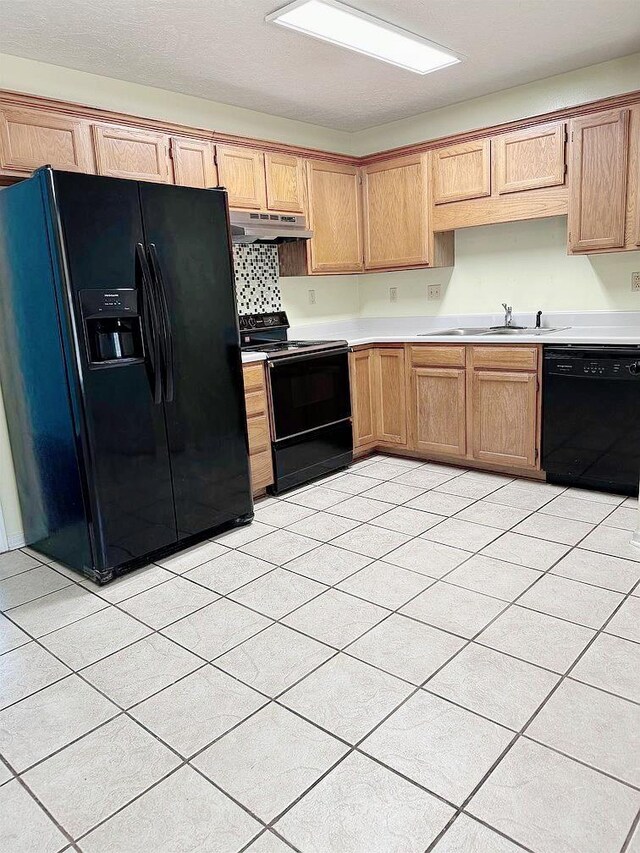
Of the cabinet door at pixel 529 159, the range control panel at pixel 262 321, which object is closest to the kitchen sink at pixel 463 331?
the cabinet door at pixel 529 159

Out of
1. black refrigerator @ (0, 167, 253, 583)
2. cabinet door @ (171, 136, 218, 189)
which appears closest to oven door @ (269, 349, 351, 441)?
black refrigerator @ (0, 167, 253, 583)

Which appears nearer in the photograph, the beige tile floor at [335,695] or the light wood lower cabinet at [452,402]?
the beige tile floor at [335,695]

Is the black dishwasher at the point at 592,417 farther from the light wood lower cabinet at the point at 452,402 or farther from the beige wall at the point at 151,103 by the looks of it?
the beige wall at the point at 151,103

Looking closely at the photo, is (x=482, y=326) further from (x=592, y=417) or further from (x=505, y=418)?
(x=592, y=417)

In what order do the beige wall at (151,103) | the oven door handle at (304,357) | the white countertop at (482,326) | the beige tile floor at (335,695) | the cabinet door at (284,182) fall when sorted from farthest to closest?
the cabinet door at (284,182) < the oven door handle at (304,357) < the white countertop at (482,326) < the beige wall at (151,103) < the beige tile floor at (335,695)

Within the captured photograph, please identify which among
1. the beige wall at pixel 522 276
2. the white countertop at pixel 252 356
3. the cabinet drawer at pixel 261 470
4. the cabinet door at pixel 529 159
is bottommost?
the cabinet drawer at pixel 261 470

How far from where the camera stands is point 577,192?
3.54 m

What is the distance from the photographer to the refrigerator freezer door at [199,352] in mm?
2830

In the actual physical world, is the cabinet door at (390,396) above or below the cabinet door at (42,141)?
below

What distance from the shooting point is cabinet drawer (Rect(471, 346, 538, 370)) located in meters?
3.63

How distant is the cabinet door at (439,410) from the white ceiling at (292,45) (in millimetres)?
1765

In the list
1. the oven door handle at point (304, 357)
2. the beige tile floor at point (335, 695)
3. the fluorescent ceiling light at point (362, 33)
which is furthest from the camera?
the oven door handle at point (304, 357)

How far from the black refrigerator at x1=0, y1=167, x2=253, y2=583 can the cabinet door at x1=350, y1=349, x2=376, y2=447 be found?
130cm

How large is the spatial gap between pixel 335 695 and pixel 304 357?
2.35m
